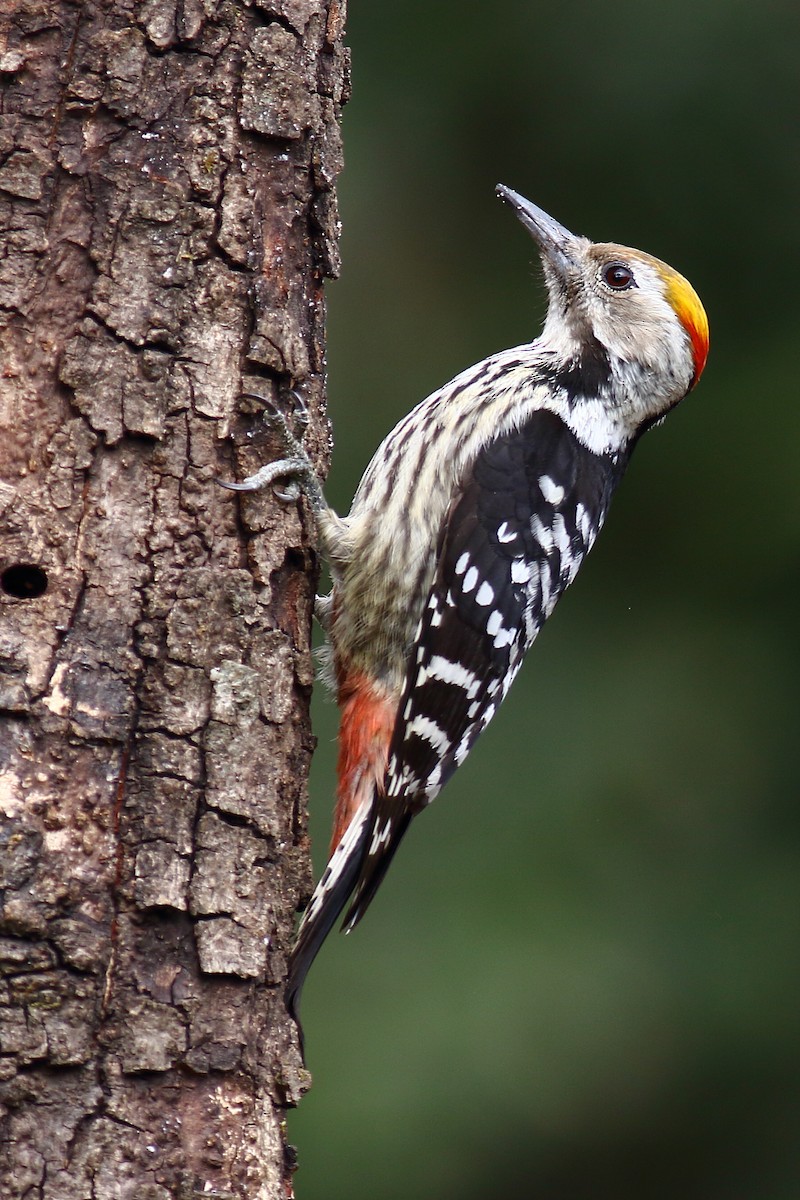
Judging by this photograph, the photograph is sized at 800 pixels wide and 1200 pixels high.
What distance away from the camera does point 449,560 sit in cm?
351

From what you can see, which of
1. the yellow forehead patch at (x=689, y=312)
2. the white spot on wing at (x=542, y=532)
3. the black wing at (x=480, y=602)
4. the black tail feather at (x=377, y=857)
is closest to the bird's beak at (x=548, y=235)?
the yellow forehead patch at (x=689, y=312)

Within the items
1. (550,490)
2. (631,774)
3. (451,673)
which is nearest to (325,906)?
(451,673)

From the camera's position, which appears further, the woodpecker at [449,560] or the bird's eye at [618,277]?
the bird's eye at [618,277]

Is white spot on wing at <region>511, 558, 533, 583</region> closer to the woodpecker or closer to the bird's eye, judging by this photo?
the woodpecker

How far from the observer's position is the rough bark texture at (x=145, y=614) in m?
2.40

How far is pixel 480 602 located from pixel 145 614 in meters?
1.16

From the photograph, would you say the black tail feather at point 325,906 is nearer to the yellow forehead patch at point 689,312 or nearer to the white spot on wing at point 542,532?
the white spot on wing at point 542,532

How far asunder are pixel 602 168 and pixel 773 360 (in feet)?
3.76

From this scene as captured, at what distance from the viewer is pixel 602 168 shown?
6.21 metres

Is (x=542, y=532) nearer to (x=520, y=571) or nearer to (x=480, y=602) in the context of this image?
(x=520, y=571)

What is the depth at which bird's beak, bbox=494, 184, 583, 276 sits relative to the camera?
4.27m

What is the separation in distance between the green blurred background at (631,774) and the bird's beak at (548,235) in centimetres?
177

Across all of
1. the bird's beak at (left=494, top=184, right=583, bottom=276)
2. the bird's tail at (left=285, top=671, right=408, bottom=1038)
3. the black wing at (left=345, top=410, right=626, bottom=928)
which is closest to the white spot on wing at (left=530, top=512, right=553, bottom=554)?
the black wing at (left=345, top=410, right=626, bottom=928)

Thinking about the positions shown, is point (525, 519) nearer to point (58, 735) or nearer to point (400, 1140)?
point (58, 735)
